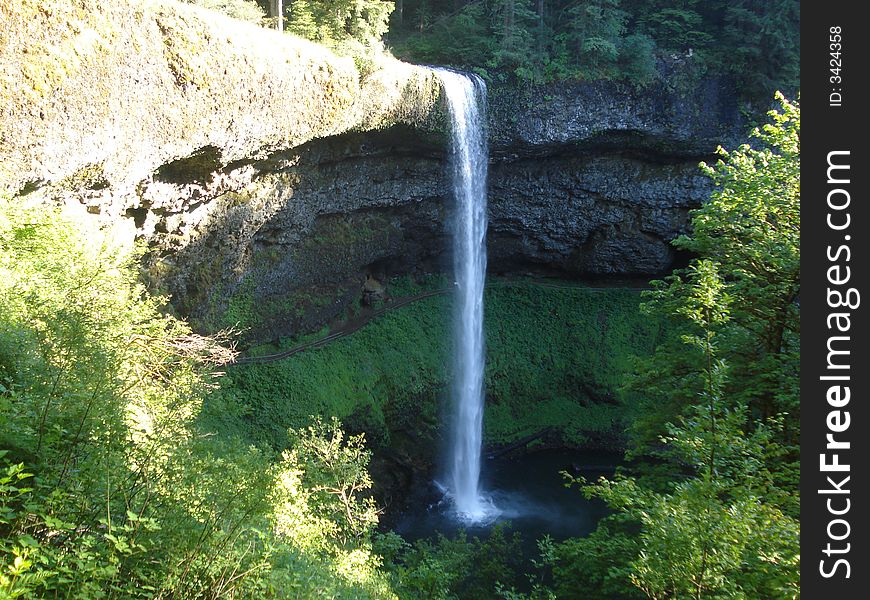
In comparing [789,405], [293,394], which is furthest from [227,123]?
[789,405]

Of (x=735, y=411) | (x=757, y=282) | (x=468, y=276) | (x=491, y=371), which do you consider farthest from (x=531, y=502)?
(x=735, y=411)

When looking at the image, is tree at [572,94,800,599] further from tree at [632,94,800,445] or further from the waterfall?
the waterfall

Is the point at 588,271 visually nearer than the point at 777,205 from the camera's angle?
No

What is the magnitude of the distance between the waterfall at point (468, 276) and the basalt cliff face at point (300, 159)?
70cm

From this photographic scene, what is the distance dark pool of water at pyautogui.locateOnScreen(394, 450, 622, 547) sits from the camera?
18.8 m

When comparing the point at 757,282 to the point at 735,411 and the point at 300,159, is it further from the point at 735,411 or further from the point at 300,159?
the point at 300,159

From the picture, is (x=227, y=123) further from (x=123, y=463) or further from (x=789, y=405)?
(x=789, y=405)

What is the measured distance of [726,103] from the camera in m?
22.2

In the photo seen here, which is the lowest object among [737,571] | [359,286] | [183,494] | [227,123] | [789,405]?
[737,571]

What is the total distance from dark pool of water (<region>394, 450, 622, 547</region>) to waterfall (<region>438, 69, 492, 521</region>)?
0.61m

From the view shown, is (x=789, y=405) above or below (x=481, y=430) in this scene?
above

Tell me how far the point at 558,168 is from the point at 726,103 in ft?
20.3

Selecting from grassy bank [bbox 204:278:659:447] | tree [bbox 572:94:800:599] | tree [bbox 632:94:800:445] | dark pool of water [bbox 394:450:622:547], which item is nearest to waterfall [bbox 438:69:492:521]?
dark pool of water [bbox 394:450:622:547]

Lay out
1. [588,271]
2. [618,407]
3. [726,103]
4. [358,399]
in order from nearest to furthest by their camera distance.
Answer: [358,399]
[726,103]
[618,407]
[588,271]
